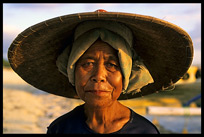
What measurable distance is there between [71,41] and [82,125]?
1.97 ft

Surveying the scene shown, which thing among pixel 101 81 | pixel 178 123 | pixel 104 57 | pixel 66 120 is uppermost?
pixel 104 57

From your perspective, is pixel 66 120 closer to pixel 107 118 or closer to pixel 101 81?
pixel 107 118

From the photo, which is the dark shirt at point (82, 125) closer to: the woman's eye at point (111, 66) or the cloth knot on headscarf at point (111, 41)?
the cloth knot on headscarf at point (111, 41)

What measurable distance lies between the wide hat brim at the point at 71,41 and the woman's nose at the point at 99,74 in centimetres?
30

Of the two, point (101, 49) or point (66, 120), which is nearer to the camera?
point (101, 49)

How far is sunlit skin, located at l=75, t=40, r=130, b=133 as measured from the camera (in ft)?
5.38

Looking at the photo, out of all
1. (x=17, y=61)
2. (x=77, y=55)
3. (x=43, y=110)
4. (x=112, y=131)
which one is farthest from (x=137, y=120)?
(x=43, y=110)

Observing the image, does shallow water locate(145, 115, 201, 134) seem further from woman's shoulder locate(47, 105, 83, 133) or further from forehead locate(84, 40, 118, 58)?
forehead locate(84, 40, 118, 58)

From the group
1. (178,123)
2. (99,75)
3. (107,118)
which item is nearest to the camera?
(99,75)

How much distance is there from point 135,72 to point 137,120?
1.06 feet

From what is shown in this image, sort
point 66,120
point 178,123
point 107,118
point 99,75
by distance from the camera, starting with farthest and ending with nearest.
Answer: point 178,123 → point 66,120 → point 107,118 → point 99,75

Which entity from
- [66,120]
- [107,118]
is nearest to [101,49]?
[107,118]

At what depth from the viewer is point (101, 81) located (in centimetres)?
163

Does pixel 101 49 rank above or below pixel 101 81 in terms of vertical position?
above
